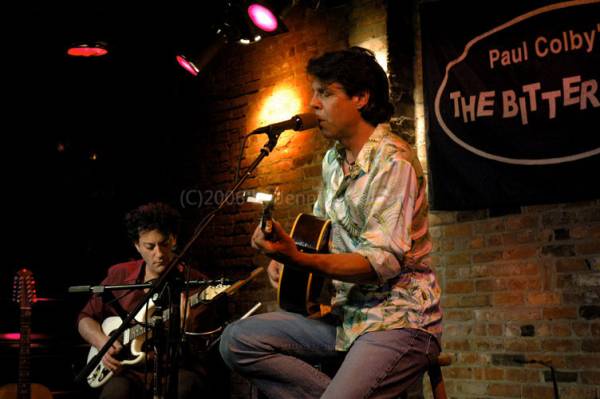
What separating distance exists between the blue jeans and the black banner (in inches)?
82.3

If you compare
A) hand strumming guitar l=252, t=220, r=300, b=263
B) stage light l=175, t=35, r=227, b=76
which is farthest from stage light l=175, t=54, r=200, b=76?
hand strumming guitar l=252, t=220, r=300, b=263

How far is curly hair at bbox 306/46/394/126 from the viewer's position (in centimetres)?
313

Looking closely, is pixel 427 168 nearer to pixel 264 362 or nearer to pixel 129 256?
pixel 264 362

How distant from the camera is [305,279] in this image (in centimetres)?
295

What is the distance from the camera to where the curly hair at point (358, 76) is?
313 centimetres

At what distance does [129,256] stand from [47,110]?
5.28ft

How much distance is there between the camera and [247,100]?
20.9ft

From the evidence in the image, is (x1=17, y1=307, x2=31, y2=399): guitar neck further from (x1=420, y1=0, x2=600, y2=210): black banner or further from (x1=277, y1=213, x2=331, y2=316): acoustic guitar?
(x1=420, y1=0, x2=600, y2=210): black banner

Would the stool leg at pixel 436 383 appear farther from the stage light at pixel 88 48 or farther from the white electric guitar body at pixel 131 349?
the stage light at pixel 88 48

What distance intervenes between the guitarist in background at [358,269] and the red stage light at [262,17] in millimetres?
2197

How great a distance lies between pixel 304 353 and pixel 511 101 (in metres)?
2.56

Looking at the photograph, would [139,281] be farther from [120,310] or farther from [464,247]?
[464,247]

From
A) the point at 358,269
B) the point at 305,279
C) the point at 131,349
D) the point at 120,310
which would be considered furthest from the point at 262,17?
the point at 358,269

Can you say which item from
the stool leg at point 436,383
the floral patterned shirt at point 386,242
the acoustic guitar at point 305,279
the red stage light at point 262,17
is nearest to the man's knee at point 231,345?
the acoustic guitar at point 305,279
